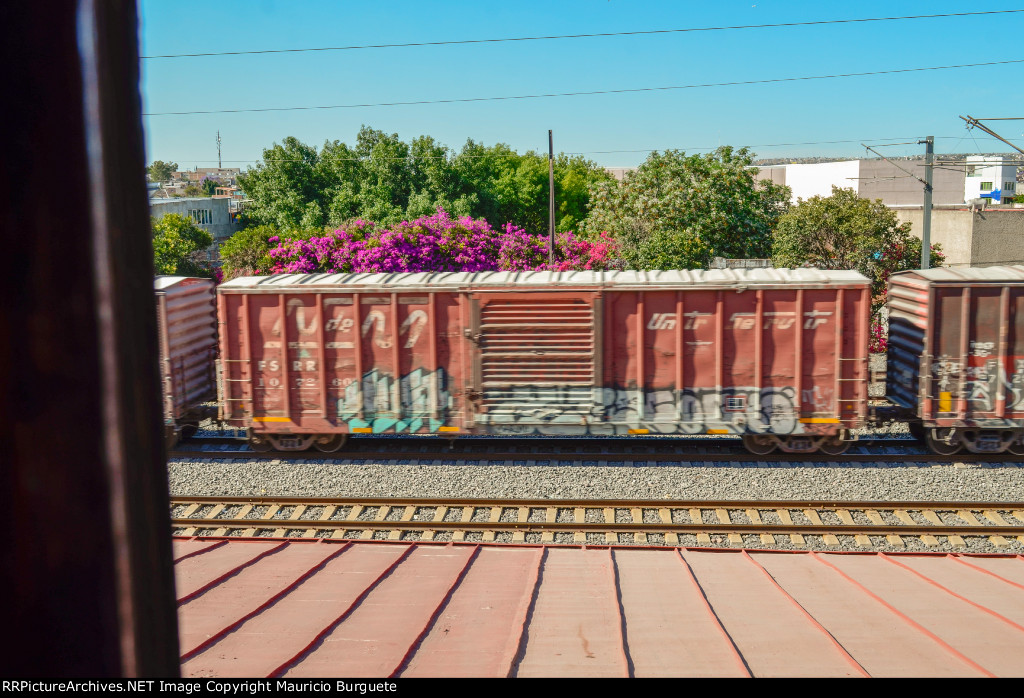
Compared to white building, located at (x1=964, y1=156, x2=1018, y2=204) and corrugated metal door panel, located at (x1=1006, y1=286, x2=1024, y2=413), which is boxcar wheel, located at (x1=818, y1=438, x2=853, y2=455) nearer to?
corrugated metal door panel, located at (x1=1006, y1=286, x2=1024, y2=413)

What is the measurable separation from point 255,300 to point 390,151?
4296 cm

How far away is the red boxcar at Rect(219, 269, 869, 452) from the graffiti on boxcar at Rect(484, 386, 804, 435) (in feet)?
0.09

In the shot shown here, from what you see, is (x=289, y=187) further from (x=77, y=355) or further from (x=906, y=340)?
(x=77, y=355)

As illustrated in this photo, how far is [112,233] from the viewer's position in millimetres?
1167

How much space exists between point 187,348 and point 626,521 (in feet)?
32.1

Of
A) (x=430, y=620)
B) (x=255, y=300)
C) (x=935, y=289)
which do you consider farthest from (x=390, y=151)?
(x=430, y=620)

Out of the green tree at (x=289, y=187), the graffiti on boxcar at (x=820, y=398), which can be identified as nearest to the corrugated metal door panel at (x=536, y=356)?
the graffiti on boxcar at (x=820, y=398)

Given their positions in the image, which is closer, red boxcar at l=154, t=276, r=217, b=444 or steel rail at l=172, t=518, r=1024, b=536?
steel rail at l=172, t=518, r=1024, b=536

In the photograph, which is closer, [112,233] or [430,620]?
[112,233]

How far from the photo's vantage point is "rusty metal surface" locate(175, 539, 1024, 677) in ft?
16.2

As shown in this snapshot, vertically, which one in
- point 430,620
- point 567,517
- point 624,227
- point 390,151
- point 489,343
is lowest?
point 567,517

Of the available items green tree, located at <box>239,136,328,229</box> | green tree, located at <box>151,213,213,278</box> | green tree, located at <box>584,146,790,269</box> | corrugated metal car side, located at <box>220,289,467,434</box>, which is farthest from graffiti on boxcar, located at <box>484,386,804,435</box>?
green tree, located at <box>239,136,328,229</box>
